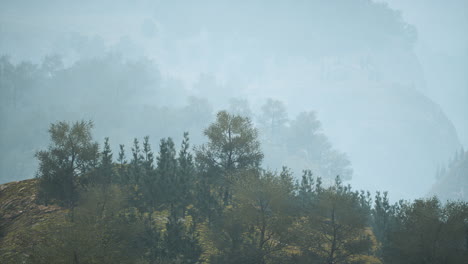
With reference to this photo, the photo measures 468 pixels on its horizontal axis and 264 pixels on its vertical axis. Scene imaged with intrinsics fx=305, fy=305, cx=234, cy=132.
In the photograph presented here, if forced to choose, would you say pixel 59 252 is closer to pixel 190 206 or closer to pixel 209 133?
pixel 190 206

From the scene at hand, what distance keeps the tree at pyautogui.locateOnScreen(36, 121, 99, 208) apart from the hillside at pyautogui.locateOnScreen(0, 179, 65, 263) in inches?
55.3

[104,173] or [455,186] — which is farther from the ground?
[455,186]

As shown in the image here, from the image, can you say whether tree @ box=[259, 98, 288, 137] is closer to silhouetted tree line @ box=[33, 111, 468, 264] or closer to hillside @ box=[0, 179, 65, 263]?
silhouetted tree line @ box=[33, 111, 468, 264]

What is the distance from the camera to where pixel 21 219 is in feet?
75.9

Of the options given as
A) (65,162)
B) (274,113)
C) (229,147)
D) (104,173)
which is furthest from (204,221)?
(274,113)

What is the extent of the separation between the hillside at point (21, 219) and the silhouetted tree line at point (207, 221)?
1.10 metres

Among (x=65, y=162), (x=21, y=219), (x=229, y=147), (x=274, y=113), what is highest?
(x=274, y=113)

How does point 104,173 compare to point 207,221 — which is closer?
point 207,221

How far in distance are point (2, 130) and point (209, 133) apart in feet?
354

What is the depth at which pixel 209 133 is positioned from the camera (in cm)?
2778

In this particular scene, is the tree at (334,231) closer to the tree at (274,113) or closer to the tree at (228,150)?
the tree at (228,150)

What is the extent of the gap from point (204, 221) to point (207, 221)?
0.22 m

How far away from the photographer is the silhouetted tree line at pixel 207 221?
17828 mm

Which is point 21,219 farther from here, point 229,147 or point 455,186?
point 455,186
